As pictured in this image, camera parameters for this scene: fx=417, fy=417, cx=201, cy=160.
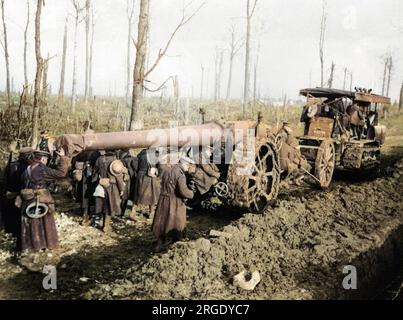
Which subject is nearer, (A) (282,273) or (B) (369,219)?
(A) (282,273)

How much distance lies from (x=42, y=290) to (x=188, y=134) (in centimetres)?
344

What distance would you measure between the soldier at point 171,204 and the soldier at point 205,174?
107cm

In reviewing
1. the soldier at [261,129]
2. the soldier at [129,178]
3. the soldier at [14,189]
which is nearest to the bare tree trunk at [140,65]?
the soldier at [129,178]

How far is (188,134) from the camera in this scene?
7.41 meters

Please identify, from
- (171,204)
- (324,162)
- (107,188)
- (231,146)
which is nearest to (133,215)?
(107,188)

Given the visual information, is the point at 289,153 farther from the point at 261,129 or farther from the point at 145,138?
the point at 145,138

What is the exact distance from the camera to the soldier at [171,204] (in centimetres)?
656

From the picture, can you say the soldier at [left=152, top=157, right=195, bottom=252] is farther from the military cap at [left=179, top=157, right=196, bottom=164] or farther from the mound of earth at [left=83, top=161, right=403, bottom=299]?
the mound of earth at [left=83, top=161, right=403, bottom=299]

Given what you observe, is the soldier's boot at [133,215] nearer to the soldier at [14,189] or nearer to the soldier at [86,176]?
the soldier at [86,176]

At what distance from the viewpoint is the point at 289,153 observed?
892cm

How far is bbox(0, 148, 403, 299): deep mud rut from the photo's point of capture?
16.2 ft

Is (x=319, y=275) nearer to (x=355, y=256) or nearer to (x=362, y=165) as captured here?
(x=355, y=256)

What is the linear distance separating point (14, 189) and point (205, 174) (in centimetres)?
323
